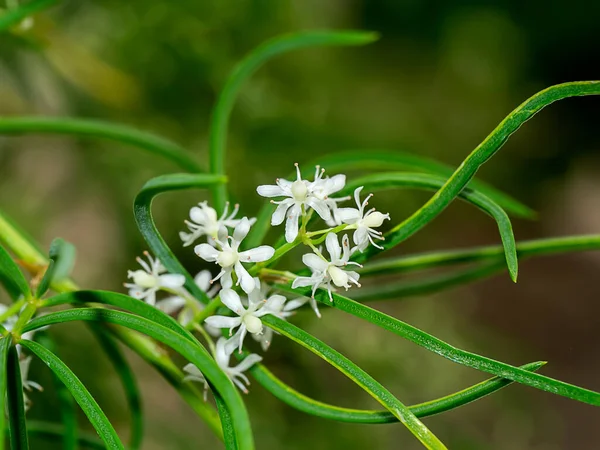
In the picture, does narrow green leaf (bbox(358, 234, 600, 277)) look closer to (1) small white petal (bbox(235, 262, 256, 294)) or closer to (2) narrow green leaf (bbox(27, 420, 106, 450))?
(1) small white petal (bbox(235, 262, 256, 294))

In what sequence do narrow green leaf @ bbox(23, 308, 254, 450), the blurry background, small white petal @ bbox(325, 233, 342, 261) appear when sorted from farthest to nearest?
the blurry background, small white petal @ bbox(325, 233, 342, 261), narrow green leaf @ bbox(23, 308, 254, 450)

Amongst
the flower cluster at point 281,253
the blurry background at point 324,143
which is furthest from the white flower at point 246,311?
the blurry background at point 324,143

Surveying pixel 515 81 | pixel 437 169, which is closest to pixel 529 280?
pixel 515 81

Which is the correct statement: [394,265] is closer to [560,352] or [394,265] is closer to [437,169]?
[437,169]

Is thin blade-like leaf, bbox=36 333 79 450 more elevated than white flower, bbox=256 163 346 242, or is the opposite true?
white flower, bbox=256 163 346 242

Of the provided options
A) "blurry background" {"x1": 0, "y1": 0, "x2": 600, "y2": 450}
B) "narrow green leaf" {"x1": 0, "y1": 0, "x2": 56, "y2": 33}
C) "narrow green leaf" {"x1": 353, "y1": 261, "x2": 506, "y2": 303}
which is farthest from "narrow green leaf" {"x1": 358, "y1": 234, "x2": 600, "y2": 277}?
"blurry background" {"x1": 0, "y1": 0, "x2": 600, "y2": 450}

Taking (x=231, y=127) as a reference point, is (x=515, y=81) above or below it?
above

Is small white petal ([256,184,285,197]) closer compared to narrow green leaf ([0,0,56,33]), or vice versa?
small white petal ([256,184,285,197])
